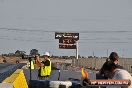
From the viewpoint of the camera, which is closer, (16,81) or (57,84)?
(57,84)

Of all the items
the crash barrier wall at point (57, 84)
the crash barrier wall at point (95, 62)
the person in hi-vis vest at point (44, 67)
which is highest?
the crash barrier wall at point (95, 62)

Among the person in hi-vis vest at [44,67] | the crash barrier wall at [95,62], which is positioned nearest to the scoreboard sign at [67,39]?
the crash barrier wall at [95,62]

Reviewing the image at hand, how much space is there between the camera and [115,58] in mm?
10172

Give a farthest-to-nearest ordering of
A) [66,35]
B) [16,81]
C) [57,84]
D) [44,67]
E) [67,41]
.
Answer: [66,35] < [67,41] < [44,67] < [16,81] < [57,84]

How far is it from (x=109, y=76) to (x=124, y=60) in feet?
248

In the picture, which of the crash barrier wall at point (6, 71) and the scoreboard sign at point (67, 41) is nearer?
the crash barrier wall at point (6, 71)

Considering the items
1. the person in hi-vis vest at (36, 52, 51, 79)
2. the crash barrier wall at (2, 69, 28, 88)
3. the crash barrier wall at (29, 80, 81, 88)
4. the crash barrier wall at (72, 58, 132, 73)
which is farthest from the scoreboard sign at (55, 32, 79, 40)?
the crash barrier wall at (29, 80, 81, 88)

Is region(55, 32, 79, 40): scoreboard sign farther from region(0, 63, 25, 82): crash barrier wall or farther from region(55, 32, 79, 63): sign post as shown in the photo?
region(0, 63, 25, 82): crash barrier wall

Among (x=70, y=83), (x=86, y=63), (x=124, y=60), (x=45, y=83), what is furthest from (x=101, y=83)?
(x=86, y=63)

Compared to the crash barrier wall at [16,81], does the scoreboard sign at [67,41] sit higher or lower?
A: higher

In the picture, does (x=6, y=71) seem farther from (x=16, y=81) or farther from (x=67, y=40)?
(x=67, y=40)

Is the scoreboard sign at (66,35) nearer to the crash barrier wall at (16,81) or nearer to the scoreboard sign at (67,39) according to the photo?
the scoreboard sign at (67,39)

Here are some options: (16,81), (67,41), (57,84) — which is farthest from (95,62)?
(57,84)

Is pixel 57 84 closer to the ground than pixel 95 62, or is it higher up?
closer to the ground
